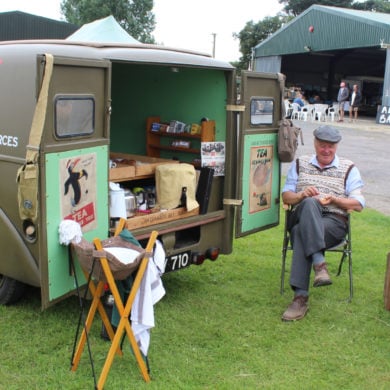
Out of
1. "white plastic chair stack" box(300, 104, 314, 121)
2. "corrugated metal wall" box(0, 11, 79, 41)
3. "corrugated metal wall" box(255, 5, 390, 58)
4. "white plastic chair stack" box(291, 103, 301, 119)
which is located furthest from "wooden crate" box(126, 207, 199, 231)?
"corrugated metal wall" box(255, 5, 390, 58)

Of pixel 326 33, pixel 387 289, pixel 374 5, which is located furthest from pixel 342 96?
pixel 374 5

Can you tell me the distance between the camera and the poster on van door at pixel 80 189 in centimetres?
325

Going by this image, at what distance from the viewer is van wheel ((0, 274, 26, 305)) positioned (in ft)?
13.3

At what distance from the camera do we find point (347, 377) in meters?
3.38

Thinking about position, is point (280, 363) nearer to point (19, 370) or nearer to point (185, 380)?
point (185, 380)

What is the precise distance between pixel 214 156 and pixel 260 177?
1.46 ft

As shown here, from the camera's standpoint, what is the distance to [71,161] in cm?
329

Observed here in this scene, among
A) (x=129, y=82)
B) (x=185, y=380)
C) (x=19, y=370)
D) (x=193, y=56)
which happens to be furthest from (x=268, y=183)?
(x=19, y=370)

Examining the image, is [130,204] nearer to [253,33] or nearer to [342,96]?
[342,96]

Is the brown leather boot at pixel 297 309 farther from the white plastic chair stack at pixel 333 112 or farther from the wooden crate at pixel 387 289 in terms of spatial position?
the white plastic chair stack at pixel 333 112

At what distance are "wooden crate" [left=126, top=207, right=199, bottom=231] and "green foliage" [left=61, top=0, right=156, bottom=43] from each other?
47609 mm

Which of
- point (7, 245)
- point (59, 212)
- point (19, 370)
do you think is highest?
point (59, 212)

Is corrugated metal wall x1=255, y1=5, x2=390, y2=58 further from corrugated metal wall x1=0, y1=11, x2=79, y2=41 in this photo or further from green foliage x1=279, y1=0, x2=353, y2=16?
green foliage x1=279, y1=0, x2=353, y2=16

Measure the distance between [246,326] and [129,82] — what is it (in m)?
2.74
